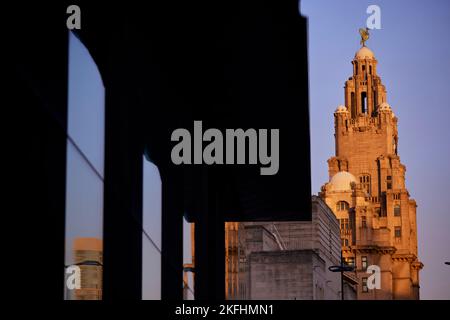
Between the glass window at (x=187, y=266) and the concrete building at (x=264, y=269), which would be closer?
the glass window at (x=187, y=266)

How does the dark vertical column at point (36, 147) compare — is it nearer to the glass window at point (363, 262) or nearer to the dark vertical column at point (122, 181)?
the dark vertical column at point (122, 181)

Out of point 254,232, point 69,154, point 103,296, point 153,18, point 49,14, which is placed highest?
point 254,232

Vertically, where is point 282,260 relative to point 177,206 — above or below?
above

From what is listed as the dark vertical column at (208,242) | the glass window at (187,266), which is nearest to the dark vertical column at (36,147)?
the dark vertical column at (208,242)

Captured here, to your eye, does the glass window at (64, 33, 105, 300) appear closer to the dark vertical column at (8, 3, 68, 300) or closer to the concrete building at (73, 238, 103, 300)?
the concrete building at (73, 238, 103, 300)

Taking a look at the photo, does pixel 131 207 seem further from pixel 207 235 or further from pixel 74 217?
pixel 207 235

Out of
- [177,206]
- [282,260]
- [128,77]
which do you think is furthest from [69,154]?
[282,260]

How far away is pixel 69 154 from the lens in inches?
328

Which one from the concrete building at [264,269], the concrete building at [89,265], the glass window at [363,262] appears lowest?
the concrete building at [89,265]

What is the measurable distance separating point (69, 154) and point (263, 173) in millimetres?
12557

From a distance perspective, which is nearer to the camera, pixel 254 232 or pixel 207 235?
pixel 207 235

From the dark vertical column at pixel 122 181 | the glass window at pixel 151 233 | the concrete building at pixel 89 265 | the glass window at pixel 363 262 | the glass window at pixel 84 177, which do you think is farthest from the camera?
the glass window at pixel 363 262

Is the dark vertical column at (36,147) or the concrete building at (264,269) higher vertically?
the concrete building at (264,269)

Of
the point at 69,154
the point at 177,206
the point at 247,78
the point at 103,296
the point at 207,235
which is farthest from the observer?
the point at 207,235
